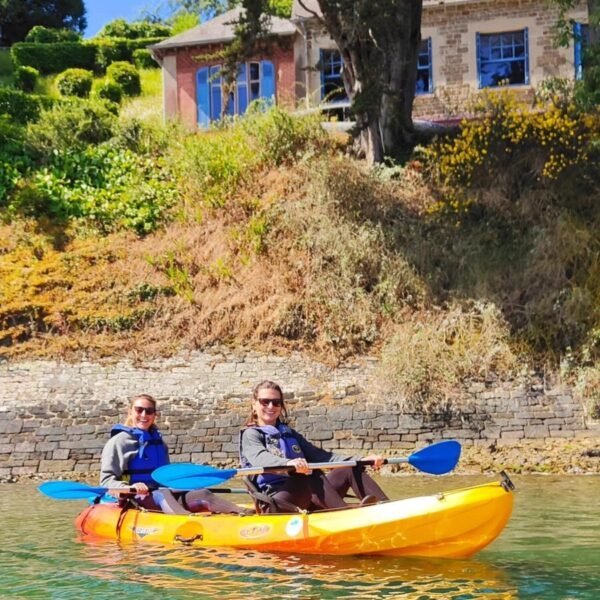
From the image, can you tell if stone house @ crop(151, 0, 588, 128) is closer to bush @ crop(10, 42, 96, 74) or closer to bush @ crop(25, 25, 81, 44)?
bush @ crop(10, 42, 96, 74)

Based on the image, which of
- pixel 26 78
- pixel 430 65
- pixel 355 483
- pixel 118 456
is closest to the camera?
pixel 355 483

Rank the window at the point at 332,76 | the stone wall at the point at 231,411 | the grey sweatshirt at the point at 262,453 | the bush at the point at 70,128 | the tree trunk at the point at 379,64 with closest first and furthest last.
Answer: the grey sweatshirt at the point at 262,453 → the stone wall at the point at 231,411 → the tree trunk at the point at 379,64 → the bush at the point at 70,128 → the window at the point at 332,76

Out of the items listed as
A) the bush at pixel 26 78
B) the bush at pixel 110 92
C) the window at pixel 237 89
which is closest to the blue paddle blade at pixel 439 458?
the window at pixel 237 89

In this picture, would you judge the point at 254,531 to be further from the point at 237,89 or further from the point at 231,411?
the point at 237,89

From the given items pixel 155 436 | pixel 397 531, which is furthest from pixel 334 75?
pixel 397 531

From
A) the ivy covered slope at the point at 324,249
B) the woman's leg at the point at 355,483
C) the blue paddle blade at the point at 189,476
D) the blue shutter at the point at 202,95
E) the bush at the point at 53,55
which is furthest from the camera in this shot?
the bush at the point at 53,55

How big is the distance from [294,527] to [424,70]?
22.0 metres

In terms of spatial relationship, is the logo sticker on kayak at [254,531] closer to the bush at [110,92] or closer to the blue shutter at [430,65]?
the blue shutter at [430,65]

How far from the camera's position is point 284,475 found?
909 centimetres

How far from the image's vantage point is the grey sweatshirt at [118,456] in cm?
998

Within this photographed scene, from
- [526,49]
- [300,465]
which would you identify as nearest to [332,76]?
[526,49]

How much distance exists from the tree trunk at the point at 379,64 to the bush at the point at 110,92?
712 inches

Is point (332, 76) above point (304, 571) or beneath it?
above

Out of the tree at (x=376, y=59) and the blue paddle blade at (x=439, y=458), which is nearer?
the blue paddle blade at (x=439, y=458)
